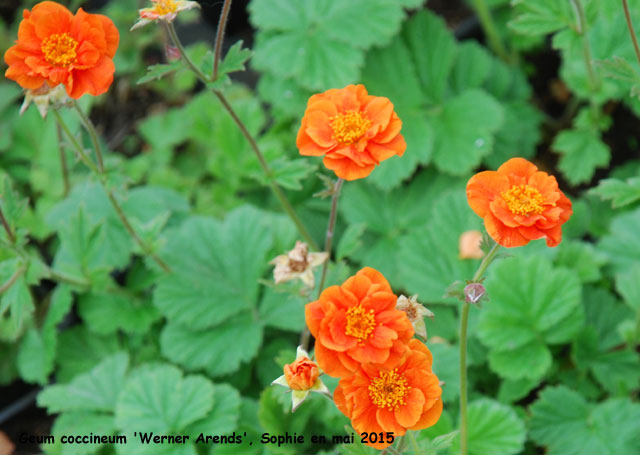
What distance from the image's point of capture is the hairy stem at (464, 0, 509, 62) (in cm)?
274

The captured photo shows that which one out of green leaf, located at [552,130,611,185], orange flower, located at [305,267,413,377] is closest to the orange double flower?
orange flower, located at [305,267,413,377]

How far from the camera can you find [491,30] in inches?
111

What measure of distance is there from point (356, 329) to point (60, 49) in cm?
88

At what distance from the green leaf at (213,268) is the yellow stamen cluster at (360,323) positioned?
43.1 inches

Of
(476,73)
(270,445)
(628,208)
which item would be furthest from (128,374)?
(628,208)

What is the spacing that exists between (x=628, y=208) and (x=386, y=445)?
1833mm

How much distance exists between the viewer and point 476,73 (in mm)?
2707

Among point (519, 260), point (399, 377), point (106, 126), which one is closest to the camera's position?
point (399, 377)

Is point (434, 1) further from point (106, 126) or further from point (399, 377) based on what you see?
point (399, 377)

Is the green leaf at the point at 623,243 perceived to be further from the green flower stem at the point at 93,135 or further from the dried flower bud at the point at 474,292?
the green flower stem at the point at 93,135

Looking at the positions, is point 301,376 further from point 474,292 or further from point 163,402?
point 163,402

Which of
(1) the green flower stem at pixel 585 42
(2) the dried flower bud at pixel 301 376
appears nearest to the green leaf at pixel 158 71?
(2) the dried flower bud at pixel 301 376

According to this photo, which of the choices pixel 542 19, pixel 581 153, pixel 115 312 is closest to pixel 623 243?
pixel 581 153

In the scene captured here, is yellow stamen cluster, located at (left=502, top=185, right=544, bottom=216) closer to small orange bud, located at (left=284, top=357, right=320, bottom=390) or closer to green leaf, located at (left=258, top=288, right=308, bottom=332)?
small orange bud, located at (left=284, top=357, right=320, bottom=390)
